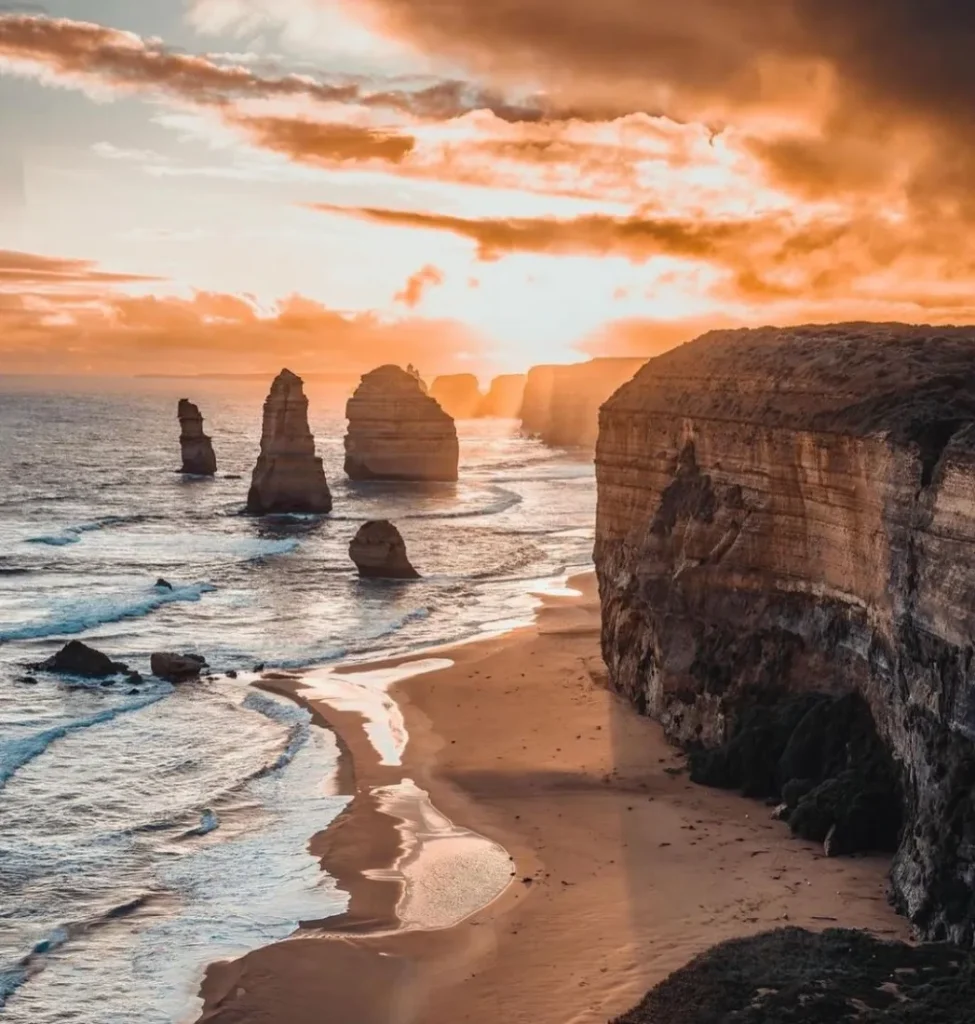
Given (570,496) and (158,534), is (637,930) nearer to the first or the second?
(158,534)

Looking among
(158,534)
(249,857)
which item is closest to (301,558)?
(158,534)

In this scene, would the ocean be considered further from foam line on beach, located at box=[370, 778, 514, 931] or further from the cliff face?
the cliff face

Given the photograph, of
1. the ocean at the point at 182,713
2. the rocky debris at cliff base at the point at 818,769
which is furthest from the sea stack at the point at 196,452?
the rocky debris at cliff base at the point at 818,769

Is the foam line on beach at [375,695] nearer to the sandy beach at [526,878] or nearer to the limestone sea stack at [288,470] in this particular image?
the sandy beach at [526,878]

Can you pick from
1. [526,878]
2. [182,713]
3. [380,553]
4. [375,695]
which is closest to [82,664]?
[182,713]

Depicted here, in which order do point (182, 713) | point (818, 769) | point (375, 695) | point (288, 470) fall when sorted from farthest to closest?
point (288, 470)
point (375, 695)
point (182, 713)
point (818, 769)

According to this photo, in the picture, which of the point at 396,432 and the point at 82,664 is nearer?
the point at 82,664

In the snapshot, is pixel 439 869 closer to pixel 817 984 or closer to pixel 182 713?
pixel 817 984
